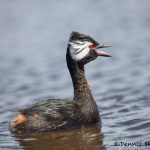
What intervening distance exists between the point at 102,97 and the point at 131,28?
301 inches

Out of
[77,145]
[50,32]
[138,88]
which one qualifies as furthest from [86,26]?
[77,145]

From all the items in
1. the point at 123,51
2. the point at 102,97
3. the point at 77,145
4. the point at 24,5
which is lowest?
the point at 77,145

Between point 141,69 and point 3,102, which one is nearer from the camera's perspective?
point 3,102

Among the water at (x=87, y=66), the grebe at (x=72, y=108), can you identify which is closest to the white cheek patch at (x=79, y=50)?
the grebe at (x=72, y=108)

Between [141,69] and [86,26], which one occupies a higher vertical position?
[86,26]

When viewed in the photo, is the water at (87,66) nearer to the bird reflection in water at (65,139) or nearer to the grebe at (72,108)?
the bird reflection in water at (65,139)

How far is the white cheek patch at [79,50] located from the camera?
1430cm

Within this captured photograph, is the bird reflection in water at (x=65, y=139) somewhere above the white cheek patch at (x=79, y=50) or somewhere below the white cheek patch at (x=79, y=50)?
below

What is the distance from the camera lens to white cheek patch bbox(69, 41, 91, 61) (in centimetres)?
1430

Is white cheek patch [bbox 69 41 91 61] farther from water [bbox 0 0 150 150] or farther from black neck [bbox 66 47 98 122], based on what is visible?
water [bbox 0 0 150 150]

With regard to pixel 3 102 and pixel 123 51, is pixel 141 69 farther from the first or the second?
pixel 3 102

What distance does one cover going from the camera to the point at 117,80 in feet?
59.7

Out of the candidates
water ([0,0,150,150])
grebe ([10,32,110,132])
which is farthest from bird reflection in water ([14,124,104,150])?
grebe ([10,32,110,132])

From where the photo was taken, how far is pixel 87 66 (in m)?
20.4
